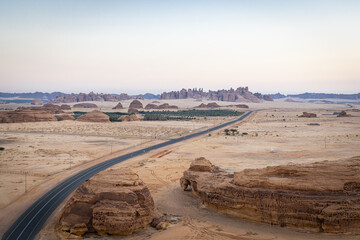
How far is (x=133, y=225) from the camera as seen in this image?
1712 centimetres

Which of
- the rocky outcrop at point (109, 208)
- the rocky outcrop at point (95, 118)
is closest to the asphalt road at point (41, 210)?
the rocky outcrop at point (109, 208)

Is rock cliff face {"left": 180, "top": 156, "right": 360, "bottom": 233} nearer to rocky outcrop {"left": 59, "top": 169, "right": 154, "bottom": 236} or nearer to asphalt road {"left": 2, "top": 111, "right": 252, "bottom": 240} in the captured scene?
rocky outcrop {"left": 59, "top": 169, "right": 154, "bottom": 236}

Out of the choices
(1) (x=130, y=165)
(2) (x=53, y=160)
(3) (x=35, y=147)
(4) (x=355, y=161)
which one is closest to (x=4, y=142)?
(3) (x=35, y=147)

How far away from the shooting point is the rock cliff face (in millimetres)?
16203

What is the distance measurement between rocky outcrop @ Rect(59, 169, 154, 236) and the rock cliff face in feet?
17.0

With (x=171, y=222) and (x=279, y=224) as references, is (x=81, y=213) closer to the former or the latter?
(x=171, y=222)

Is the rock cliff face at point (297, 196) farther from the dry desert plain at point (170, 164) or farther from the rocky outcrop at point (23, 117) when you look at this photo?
the rocky outcrop at point (23, 117)

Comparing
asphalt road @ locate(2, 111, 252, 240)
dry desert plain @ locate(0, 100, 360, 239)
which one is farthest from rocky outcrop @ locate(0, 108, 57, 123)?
asphalt road @ locate(2, 111, 252, 240)

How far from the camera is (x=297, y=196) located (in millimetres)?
17172

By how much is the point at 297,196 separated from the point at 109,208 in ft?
36.2

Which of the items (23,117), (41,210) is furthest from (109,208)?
(23,117)

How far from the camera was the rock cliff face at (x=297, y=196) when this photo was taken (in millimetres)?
16203

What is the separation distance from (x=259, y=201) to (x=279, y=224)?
169cm

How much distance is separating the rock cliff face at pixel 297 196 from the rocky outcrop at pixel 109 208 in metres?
5.17
